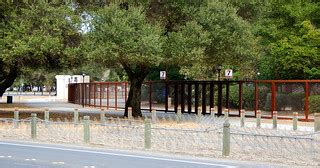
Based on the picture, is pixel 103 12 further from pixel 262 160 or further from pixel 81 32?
pixel 262 160

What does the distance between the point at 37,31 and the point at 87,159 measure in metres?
13.2

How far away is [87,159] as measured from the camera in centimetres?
1302

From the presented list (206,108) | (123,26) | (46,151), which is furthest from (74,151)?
(206,108)

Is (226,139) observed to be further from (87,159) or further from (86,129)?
(86,129)

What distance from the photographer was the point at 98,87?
45.5 metres

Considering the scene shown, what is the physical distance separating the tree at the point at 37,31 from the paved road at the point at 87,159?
949 cm

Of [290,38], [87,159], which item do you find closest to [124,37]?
[87,159]

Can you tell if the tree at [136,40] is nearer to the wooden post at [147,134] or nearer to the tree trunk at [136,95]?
the tree trunk at [136,95]

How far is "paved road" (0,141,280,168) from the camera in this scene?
1208 centimetres

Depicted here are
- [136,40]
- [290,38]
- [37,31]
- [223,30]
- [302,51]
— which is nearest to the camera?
[136,40]

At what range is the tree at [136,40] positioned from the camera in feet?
75.3

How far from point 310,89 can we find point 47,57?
13947 mm

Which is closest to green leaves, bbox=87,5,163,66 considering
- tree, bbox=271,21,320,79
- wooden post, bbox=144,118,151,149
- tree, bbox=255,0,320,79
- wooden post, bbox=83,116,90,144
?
wooden post, bbox=83,116,90,144

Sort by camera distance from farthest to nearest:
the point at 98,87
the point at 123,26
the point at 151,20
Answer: the point at 98,87 → the point at 151,20 → the point at 123,26
